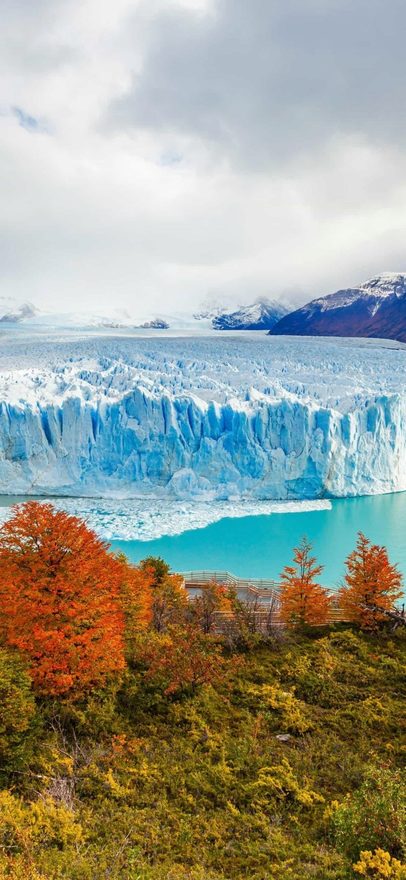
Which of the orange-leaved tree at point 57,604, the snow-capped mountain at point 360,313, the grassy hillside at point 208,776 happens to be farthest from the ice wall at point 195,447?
the snow-capped mountain at point 360,313

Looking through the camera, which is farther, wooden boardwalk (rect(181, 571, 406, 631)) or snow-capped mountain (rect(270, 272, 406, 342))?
snow-capped mountain (rect(270, 272, 406, 342))

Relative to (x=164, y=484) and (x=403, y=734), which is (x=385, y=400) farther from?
(x=403, y=734)

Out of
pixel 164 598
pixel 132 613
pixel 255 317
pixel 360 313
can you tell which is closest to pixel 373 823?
pixel 132 613

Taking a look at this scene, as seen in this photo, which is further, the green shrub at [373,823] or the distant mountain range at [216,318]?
the distant mountain range at [216,318]

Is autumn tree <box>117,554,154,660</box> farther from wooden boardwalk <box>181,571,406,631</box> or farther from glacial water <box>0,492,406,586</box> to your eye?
glacial water <box>0,492,406,586</box>

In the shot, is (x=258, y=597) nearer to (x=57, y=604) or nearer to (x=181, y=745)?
(x=181, y=745)

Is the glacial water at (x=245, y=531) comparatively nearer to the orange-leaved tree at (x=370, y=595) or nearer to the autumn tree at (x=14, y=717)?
the orange-leaved tree at (x=370, y=595)

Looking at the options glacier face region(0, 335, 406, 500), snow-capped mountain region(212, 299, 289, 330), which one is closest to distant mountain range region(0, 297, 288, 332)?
snow-capped mountain region(212, 299, 289, 330)
